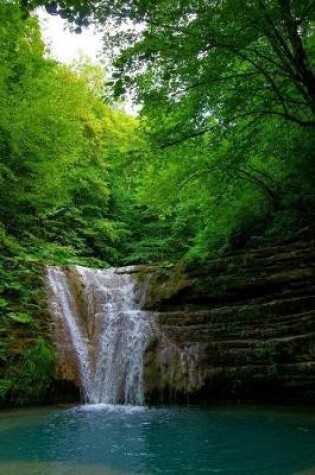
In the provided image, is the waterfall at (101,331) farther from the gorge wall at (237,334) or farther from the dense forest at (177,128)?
the dense forest at (177,128)

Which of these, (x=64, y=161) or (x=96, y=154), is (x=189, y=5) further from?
(x=96, y=154)

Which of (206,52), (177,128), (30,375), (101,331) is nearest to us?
(206,52)

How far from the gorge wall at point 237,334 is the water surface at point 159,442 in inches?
26.8

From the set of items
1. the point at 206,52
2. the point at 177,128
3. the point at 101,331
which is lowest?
the point at 101,331

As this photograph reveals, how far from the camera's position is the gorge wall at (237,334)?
8.64 m

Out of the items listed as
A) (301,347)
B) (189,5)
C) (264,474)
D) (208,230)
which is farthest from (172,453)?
(208,230)

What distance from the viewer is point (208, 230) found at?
12242 mm

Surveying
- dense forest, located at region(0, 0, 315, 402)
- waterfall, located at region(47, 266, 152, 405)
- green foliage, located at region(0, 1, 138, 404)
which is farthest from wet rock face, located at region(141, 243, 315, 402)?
green foliage, located at region(0, 1, 138, 404)

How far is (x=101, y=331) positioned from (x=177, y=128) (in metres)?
5.30

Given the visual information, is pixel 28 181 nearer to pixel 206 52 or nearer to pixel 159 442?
pixel 206 52

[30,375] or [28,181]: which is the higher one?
[28,181]

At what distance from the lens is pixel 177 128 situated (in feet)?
25.2

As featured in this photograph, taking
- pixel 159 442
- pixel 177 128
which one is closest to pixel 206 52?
pixel 177 128

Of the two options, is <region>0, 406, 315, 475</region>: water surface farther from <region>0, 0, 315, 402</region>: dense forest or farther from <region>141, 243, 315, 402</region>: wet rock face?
<region>0, 0, 315, 402</region>: dense forest
